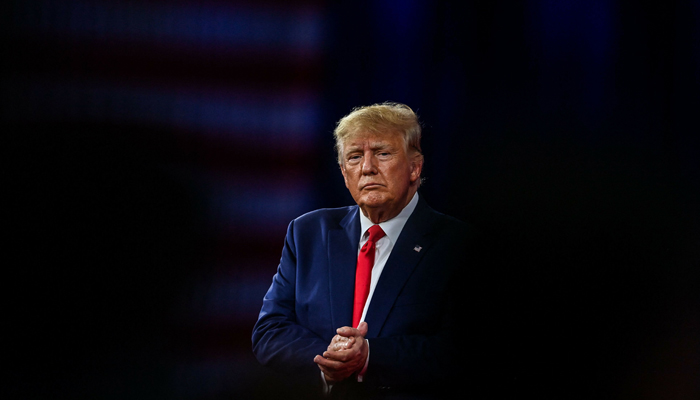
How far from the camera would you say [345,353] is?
1689 mm

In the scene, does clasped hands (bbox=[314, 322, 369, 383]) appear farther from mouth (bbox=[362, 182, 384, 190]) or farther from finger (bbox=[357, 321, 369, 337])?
mouth (bbox=[362, 182, 384, 190])

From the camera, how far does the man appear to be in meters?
1.77

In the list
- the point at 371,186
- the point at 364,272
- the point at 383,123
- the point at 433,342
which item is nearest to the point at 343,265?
the point at 364,272

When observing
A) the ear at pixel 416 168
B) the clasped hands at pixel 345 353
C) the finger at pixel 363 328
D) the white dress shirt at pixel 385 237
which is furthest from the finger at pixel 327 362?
the ear at pixel 416 168

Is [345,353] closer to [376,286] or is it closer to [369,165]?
[376,286]

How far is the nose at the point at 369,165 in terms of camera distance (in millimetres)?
1833

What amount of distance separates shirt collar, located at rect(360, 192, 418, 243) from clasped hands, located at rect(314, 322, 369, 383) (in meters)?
0.33

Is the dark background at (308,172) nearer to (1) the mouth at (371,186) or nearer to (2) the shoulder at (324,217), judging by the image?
(2) the shoulder at (324,217)

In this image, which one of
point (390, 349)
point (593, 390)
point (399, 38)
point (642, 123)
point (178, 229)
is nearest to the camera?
point (390, 349)

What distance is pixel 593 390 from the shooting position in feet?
6.18

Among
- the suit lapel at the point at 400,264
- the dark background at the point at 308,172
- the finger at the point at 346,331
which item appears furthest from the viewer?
the dark background at the point at 308,172

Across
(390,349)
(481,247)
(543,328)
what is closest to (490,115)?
(481,247)

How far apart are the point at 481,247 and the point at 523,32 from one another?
0.88m

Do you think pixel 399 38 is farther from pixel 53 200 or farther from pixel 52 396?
pixel 52 396
